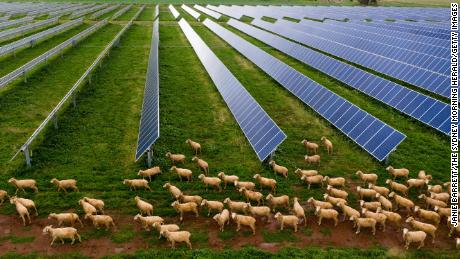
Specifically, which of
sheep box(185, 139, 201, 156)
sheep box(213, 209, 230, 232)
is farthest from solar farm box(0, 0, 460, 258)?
sheep box(185, 139, 201, 156)

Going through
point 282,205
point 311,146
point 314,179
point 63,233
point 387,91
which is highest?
point 387,91

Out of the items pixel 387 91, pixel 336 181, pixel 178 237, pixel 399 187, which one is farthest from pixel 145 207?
pixel 387 91

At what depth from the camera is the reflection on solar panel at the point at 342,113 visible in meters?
19.1

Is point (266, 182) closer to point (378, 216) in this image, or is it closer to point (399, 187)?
point (378, 216)

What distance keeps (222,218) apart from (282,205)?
2.66 metres

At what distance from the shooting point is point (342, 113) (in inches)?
901

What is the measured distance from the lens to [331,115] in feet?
76.6

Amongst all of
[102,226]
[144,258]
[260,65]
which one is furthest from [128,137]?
[260,65]

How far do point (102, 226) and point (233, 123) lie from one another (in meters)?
10.9

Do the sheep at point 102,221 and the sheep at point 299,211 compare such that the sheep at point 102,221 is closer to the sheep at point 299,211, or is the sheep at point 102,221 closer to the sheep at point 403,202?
the sheep at point 299,211

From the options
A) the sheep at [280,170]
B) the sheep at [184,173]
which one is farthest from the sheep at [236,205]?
the sheep at [280,170]

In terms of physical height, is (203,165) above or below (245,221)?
above

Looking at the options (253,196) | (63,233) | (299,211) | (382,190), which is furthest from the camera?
(382,190)

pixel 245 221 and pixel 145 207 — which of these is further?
pixel 145 207
